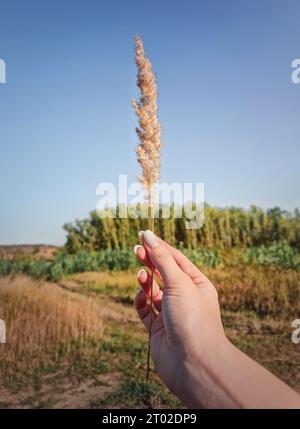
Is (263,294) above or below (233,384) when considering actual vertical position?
below

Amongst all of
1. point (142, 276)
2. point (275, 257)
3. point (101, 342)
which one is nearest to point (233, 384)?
point (142, 276)

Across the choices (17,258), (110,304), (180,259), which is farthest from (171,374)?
(17,258)

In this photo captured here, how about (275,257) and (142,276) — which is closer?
(142,276)

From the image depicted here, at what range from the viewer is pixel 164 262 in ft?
4.78

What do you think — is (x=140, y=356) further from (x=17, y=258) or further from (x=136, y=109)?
(x=17, y=258)

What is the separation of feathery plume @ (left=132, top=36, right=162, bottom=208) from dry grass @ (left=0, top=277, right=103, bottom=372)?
4.06 meters

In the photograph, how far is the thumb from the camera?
1449 millimetres

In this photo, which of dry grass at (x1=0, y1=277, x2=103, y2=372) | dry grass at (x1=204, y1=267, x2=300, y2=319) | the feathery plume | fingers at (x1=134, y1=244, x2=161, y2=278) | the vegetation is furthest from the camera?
the vegetation

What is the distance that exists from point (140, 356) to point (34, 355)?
1234 millimetres

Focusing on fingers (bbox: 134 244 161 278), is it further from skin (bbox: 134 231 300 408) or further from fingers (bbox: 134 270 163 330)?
fingers (bbox: 134 270 163 330)

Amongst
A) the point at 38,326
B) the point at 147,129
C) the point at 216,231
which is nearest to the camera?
the point at 147,129

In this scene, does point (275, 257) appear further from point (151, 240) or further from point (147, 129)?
point (147, 129)

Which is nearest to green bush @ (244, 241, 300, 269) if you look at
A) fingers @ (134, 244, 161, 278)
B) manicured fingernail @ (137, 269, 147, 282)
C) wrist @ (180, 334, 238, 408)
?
manicured fingernail @ (137, 269, 147, 282)

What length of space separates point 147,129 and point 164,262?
0.44 metres
